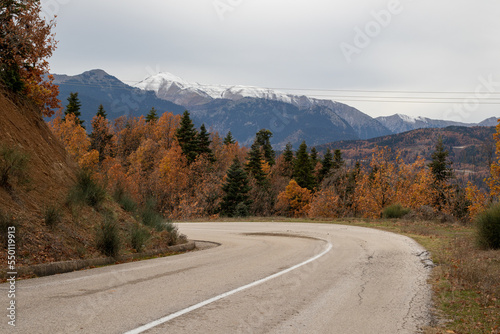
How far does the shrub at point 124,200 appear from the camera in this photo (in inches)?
567

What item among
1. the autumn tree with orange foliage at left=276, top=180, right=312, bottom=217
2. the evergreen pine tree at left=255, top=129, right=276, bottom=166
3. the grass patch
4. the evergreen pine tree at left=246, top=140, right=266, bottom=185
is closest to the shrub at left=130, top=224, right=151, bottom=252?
the grass patch

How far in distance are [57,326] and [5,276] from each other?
12.0 feet

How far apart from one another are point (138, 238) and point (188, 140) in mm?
56802

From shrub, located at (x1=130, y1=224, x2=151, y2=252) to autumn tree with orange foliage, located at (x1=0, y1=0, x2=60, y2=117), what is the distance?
6.14 meters

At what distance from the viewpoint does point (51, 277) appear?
8.02 m

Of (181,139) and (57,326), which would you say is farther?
(181,139)

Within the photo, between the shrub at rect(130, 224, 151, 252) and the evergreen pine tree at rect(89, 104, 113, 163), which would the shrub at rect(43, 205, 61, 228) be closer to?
the shrub at rect(130, 224, 151, 252)

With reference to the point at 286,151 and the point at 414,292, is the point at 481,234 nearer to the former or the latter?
the point at 414,292

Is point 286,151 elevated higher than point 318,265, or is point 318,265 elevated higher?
point 286,151

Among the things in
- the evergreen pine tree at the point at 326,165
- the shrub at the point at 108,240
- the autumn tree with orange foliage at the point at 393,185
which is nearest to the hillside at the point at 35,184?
the shrub at the point at 108,240

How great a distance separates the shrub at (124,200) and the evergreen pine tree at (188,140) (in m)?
50.4

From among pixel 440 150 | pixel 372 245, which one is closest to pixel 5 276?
pixel 372 245

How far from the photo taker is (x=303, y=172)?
7019cm

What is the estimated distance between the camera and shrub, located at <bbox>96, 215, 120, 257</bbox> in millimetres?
10477
